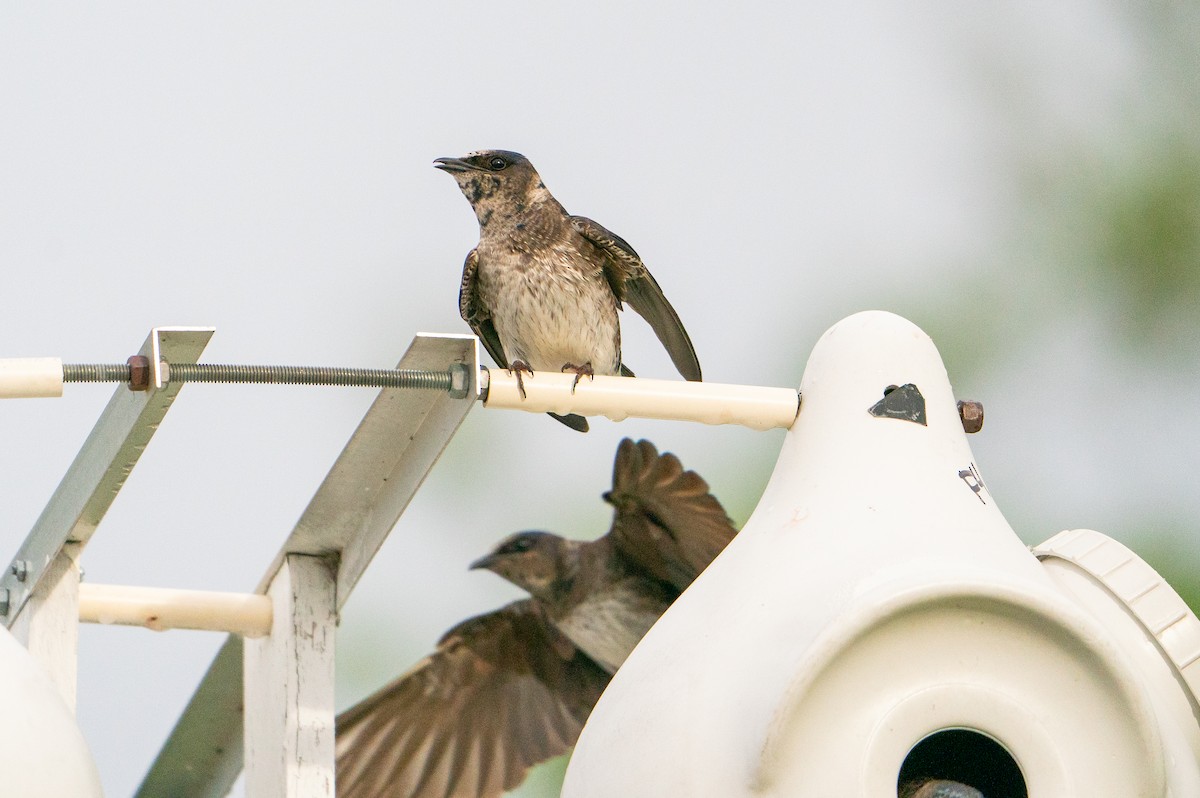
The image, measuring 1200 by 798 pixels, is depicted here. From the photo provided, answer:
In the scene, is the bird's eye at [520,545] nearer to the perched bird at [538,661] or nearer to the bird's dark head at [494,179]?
the perched bird at [538,661]

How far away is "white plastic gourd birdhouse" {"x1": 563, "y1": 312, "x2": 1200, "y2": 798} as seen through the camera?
1.76m

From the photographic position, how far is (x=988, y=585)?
1767mm

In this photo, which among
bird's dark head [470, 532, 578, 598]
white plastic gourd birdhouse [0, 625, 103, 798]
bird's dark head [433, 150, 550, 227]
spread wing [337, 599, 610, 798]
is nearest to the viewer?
white plastic gourd birdhouse [0, 625, 103, 798]

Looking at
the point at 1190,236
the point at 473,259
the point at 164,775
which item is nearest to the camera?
the point at 164,775

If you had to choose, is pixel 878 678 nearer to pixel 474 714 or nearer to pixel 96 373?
pixel 96 373

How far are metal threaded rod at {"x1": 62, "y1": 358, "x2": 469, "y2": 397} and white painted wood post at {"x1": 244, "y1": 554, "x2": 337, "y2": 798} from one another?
454 mm

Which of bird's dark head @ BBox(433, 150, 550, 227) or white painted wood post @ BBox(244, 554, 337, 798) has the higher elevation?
bird's dark head @ BBox(433, 150, 550, 227)

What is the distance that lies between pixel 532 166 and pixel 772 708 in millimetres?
3070

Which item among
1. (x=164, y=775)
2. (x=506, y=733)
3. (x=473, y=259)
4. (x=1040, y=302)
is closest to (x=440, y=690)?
(x=506, y=733)

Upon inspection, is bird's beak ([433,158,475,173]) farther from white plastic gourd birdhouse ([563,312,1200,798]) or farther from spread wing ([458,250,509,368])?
white plastic gourd birdhouse ([563,312,1200,798])

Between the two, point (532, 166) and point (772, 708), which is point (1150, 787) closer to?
point (772, 708)

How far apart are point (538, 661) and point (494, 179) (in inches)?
50.5

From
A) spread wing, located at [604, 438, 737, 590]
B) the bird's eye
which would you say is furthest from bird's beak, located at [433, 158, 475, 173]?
the bird's eye

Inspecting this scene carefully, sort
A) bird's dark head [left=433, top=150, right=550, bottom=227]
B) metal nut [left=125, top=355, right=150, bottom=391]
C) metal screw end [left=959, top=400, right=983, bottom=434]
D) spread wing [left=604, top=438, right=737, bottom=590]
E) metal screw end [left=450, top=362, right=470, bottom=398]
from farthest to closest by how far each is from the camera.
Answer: bird's dark head [left=433, top=150, right=550, bottom=227]
spread wing [left=604, top=438, right=737, bottom=590]
metal screw end [left=959, top=400, right=983, bottom=434]
metal screw end [left=450, top=362, right=470, bottom=398]
metal nut [left=125, top=355, right=150, bottom=391]
